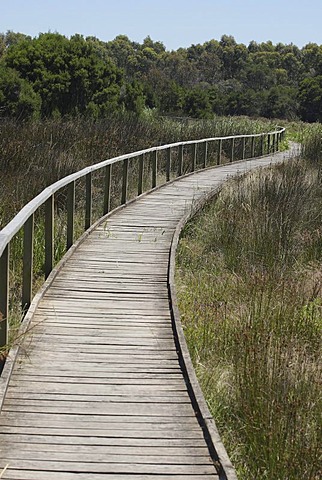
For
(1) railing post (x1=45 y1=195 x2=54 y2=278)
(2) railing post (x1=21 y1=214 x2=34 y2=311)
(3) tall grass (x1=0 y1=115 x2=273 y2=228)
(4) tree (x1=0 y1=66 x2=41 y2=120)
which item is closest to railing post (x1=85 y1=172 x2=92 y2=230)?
(3) tall grass (x1=0 y1=115 x2=273 y2=228)

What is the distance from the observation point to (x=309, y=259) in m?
9.91

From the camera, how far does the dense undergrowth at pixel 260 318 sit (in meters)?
4.58

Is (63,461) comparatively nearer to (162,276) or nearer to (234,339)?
(234,339)

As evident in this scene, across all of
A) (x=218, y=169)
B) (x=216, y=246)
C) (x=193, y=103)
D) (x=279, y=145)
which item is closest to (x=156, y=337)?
(x=216, y=246)

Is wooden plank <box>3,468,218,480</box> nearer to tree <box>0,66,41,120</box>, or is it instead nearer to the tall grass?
the tall grass

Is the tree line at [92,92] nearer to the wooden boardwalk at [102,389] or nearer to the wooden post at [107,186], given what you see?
the wooden post at [107,186]

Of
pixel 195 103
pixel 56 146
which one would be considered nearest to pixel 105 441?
pixel 56 146

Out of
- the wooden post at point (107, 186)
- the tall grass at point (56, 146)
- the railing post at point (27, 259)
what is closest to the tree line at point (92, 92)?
the tall grass at point (56, 146)

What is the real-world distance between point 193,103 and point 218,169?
92.5 ft

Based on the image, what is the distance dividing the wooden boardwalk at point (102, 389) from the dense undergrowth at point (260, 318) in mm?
351

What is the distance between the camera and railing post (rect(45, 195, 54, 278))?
23.5ft

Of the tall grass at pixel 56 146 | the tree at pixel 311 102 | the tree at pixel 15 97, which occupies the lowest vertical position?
the tall grass at pixel 56 146

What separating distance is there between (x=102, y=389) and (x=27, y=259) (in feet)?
5.00

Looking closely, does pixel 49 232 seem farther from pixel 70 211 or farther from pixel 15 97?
pixel 15 97
